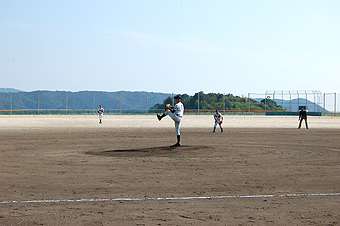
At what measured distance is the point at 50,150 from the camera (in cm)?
1338

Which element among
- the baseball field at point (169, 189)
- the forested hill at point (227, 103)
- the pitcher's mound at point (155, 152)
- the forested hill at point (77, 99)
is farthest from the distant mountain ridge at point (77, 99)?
the baseball field at point (169, 189)

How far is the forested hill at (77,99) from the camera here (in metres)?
67.4

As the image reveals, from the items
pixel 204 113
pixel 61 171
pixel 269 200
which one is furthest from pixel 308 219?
pixel 204 113

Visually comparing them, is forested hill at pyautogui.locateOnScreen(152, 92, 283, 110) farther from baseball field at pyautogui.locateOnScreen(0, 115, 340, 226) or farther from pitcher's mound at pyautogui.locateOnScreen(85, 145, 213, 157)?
baseball field at pyautogui.locateOnScreen(0, 115, 340, 226)

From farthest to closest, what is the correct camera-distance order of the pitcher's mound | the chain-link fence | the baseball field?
the chain-link fence, the pitcher's mound, the baseball field

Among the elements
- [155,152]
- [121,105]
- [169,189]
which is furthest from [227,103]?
[169,189]

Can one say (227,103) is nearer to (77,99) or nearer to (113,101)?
(113,101)

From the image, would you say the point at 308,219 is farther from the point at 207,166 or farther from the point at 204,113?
the point at 204,113

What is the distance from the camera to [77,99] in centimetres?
8050

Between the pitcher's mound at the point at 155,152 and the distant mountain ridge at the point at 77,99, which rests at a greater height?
the distant mountain ridge at the point at 77,99

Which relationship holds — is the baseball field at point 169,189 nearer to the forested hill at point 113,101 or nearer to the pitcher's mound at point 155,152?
the pitcher's mound at point 155,152

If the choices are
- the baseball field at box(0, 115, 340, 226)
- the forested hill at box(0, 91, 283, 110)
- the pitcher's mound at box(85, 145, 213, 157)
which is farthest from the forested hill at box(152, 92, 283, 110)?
the baseball field at box(0, 115, 340, 226)

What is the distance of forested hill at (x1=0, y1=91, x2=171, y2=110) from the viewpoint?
221 feet

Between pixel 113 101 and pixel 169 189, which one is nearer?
pixel 169 189
